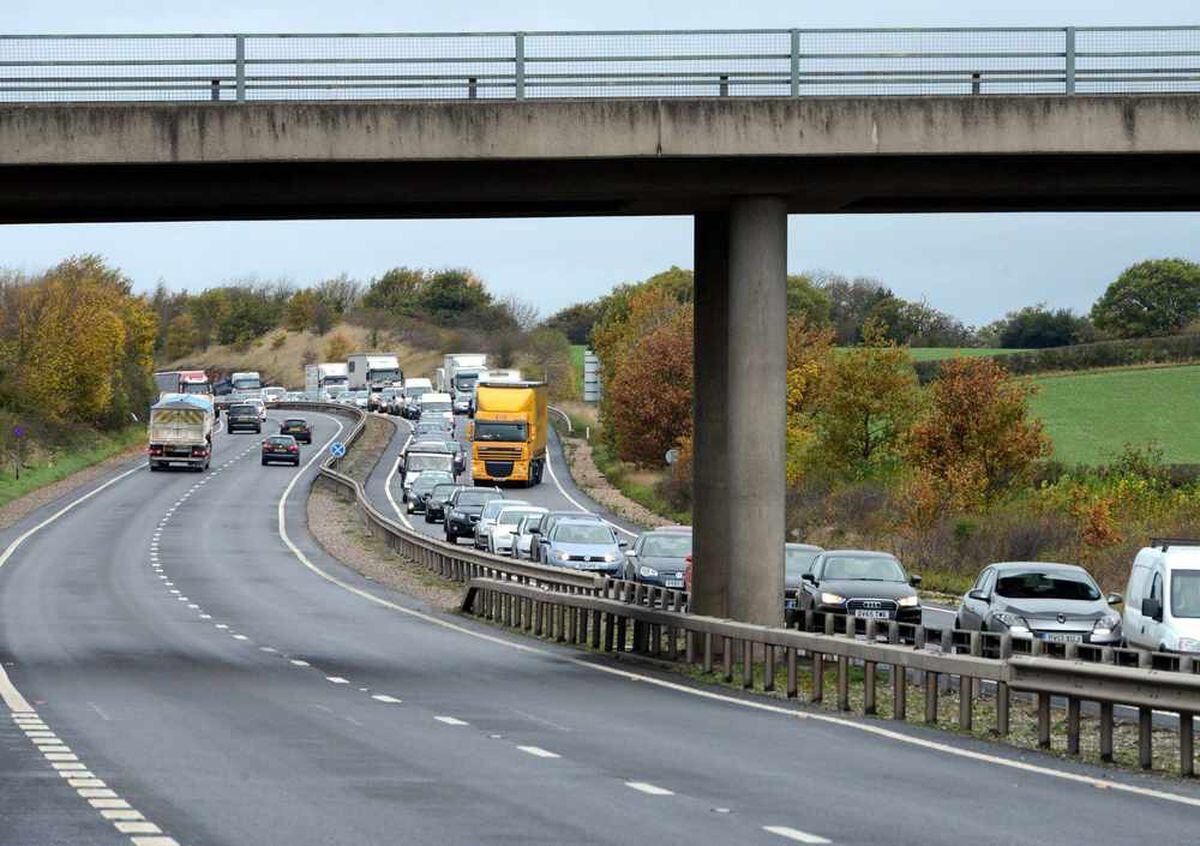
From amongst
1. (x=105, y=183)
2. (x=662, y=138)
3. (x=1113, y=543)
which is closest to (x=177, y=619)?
(x=105, y=183)

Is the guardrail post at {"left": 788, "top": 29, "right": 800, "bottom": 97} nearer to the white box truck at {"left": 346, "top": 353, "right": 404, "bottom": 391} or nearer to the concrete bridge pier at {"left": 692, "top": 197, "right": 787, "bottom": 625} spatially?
the concrete bridge pier at {"left": 692, "top": 197, "right": 787, "bottom": 625}

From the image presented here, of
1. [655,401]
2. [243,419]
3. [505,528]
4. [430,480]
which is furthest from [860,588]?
[243,419]

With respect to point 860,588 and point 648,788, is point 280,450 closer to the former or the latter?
point 860,588

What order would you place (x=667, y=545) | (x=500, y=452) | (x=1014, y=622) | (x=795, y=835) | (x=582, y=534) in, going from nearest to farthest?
(x=795, y=835) < (x=1014, y=622) < (x=667, y=545) < (x=582, y=534) < (x=500, y=452)

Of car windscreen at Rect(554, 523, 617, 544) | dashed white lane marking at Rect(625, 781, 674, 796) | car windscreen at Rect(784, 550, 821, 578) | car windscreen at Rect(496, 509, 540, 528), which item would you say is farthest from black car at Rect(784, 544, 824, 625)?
dashed white lane marking at Rect(625, 781, 674, 796)

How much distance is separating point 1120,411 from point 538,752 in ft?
255

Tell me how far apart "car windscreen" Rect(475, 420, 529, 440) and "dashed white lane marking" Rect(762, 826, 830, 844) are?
76.2 meters

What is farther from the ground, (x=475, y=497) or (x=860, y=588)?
(x=475, y=497)

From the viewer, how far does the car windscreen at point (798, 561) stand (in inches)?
1399

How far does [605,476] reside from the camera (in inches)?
3952

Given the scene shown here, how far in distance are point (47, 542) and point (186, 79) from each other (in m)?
38.6

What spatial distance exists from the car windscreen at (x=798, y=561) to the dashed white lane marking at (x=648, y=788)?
2079cm

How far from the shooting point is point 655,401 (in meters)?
96.6

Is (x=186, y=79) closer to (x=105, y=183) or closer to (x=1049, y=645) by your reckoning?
(x=105, y=183)
